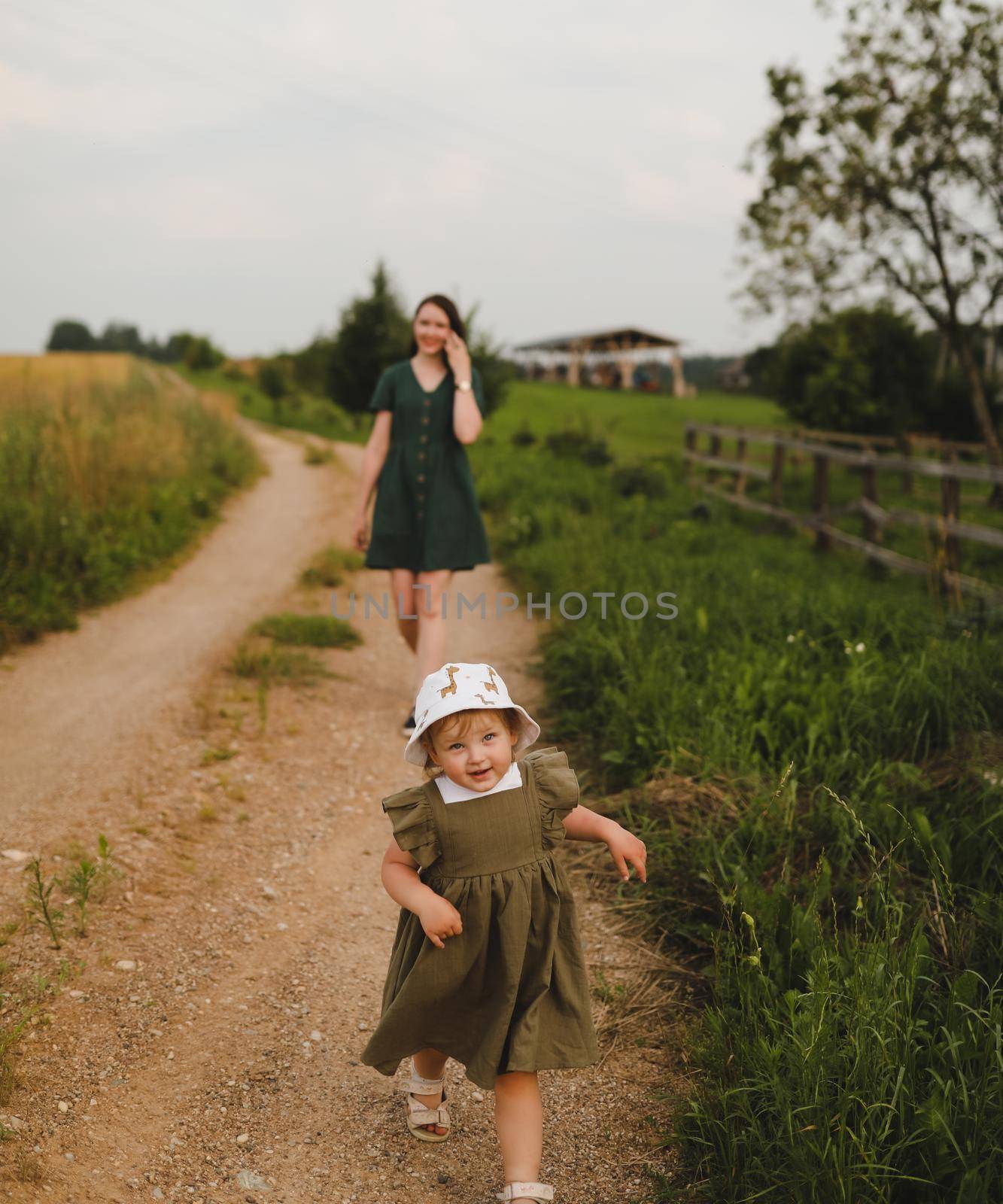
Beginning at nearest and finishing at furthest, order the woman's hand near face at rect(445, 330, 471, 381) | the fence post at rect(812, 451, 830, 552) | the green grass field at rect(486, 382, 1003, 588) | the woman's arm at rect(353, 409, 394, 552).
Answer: the woman's hand near face at rect(445, 330, 471, 381), the woman's arm at rect(353, 409, 394, 552), the fence post at rect(812, 451, 830, 552), the green grass field at rect(486, 382, 1003, 588)

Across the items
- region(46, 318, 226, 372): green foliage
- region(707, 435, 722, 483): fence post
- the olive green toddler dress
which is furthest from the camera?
region(46, 318, 226, 372): green foliage

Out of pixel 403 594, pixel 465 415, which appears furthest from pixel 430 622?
pixel 465 415

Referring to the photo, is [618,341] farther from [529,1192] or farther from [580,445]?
[529,1192]

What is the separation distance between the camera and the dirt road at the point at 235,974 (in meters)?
2.41

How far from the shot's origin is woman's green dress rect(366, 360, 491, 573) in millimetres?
5102

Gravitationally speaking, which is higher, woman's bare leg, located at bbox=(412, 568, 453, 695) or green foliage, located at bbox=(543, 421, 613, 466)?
green foliage, located at bbox=(543, 421, 613, 466)

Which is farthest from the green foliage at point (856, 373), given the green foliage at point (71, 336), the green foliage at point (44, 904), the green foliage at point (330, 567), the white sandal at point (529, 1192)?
the green foliage at point (71, 336)

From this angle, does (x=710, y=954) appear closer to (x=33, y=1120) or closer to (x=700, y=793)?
(x=700, y=793)

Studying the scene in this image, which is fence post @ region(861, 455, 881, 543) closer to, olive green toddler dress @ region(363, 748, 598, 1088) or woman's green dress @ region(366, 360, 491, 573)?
woman's green dress @ region(366, 360, 491, 573)

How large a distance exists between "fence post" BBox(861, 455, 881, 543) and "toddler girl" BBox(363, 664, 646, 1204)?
26.2 feet

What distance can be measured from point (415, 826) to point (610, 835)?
456 millimetres

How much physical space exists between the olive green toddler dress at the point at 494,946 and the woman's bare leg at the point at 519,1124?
0.21ft

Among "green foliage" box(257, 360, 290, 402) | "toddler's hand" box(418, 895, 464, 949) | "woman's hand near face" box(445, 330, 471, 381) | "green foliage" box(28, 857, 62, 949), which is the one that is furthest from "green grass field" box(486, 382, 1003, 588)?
"green foliage" box(257, 360, 290, 402)

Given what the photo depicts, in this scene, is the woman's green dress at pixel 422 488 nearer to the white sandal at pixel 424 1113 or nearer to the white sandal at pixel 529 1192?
→ the white sandal at pixel 424 1113
